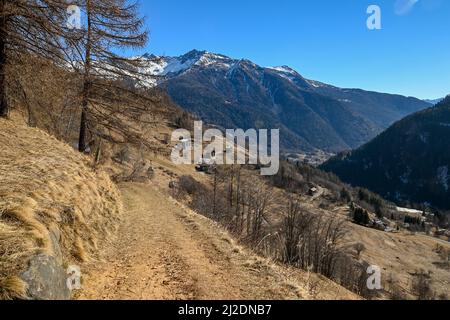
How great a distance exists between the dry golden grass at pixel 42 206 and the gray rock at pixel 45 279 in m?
0.13

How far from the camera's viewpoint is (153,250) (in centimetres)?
1093

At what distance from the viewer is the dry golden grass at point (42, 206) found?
20.7ft

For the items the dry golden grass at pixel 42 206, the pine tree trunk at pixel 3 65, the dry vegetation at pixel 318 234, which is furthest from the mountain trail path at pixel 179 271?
the pine tree trunk at pixel 3 65

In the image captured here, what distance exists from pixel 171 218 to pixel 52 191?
770 centimetres

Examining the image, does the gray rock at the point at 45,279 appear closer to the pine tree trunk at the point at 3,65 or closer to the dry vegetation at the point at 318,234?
the dry vegetation at the point at 318,234

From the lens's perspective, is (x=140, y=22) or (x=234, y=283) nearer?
(x=234, y=283)

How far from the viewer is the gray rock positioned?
5.76 m

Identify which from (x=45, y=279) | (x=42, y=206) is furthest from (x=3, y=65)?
(x=45, y=279)

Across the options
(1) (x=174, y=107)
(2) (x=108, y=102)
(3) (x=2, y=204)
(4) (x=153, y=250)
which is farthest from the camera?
(1) (x=174, y=107)

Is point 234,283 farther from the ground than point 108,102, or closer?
closer

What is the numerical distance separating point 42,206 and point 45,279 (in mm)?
2681

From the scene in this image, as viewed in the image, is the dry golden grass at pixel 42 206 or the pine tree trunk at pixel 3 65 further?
the pine tree trunk at pixel 3 65
